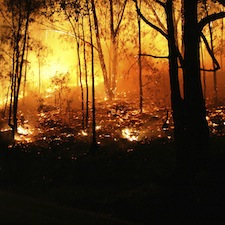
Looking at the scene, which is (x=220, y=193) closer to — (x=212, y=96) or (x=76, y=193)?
(x=76, y=193)

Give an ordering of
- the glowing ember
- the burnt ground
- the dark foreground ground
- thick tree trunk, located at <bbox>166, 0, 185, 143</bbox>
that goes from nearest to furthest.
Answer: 1. the dark foreground ground
2. the burnt ground
3. thick tree trunk, located at <bbox>166, 0, 185, 143</bbox>
4. the glowing ember

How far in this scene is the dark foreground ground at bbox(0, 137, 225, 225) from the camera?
7629mm

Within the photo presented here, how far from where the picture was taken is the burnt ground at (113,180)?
777 cm

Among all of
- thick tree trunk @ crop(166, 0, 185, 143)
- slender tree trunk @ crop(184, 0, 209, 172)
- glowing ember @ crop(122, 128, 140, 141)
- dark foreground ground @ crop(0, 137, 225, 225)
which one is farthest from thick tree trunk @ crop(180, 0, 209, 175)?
glowing ember @ crop(122, 128, 140, 141)

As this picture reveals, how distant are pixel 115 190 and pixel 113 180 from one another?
132cm

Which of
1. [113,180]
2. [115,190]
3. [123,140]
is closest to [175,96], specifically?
[115,190]

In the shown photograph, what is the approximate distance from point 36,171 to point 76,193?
4148mm

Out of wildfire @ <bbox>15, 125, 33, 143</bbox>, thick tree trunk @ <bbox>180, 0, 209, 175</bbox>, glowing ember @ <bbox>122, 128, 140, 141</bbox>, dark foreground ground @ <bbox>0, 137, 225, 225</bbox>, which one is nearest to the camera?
dark foreground ground @ <bbox>0, 137, 225, 225</bbox>

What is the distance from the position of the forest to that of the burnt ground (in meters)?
0.04

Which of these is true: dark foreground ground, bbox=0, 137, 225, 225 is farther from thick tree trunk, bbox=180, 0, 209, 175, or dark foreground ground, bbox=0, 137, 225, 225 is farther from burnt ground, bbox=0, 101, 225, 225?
thick tree trunk, bbox=180, 0, 209, 175

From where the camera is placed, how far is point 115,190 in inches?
437

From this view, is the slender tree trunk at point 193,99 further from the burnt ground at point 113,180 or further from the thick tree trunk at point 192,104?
the burnt ground at point 113,180

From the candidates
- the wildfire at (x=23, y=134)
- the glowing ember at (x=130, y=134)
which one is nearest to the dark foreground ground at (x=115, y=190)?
the glowing ember at (x=130, y=134)

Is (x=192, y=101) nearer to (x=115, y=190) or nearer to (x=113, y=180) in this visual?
(x=115, y=190)
